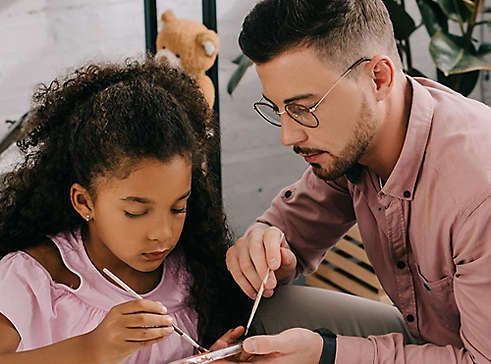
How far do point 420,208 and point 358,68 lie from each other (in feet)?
0.88

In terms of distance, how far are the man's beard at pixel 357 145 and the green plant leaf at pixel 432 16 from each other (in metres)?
1.13

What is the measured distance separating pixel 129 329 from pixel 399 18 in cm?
154

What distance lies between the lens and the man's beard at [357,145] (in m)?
1.28

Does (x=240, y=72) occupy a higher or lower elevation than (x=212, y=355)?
higher

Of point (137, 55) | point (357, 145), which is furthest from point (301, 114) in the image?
point (137, 55)

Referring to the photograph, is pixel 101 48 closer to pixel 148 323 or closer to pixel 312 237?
pixel 312 237

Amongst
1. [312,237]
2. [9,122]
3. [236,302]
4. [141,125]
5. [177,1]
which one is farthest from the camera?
[177,1]

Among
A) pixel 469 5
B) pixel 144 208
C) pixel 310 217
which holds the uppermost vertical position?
pixel 144 208

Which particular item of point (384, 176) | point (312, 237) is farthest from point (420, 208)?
point (312, 237)

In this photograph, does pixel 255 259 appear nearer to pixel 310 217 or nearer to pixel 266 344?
pixel 266 344

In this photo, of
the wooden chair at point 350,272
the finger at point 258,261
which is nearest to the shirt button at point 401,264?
the finger at point 258,261

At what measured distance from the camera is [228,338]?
1.29m

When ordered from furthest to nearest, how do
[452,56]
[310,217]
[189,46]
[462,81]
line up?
[462,81], [189,46], [452,56], [310,217]

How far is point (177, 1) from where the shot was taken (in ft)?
8.31
